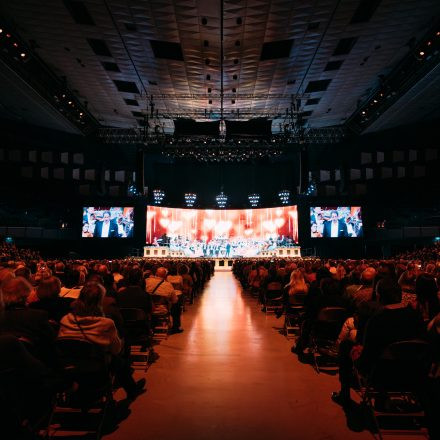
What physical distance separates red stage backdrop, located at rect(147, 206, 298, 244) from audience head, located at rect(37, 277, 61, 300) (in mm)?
22141

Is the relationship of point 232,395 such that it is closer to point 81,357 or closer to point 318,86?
point 81,357

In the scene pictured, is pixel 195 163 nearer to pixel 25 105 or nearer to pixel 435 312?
pixel 25 105

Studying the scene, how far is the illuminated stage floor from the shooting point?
3.03 meters

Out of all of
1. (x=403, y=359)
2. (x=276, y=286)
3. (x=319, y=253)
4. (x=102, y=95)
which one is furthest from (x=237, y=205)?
(x=403, y=359)

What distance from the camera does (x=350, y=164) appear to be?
22.7 m

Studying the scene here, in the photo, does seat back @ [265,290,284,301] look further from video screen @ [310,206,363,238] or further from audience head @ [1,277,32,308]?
video screen @ [310,206,363,238]

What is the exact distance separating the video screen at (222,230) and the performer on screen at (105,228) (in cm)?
260

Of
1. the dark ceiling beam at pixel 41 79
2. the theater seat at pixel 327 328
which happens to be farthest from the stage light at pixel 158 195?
the theater seat at pixel 327 328

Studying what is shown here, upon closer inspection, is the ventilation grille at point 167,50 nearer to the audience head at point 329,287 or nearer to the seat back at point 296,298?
the seat back at point 296,298

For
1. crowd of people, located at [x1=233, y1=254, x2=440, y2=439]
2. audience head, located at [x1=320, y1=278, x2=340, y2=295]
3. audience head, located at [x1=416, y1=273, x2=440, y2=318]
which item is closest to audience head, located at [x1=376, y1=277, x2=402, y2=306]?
crowd of people, located at [x1=233, y1=254, x2=440, y2=439]

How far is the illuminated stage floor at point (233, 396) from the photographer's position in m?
3.03

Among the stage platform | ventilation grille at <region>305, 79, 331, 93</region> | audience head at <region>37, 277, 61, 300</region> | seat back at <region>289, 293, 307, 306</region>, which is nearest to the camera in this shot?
audience head at <region>37, 277, 61, 300</region>

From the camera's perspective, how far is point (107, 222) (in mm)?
23406

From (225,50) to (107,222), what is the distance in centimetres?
1384
